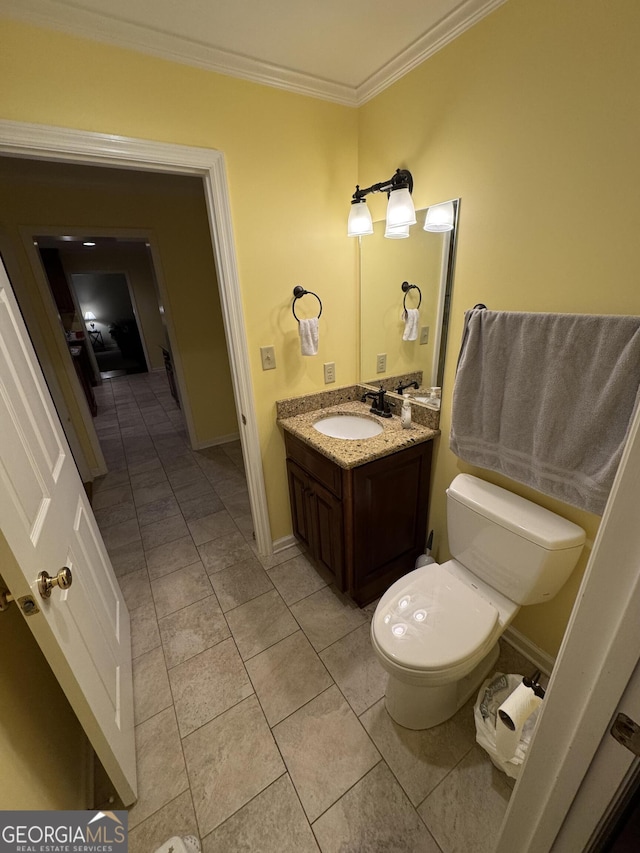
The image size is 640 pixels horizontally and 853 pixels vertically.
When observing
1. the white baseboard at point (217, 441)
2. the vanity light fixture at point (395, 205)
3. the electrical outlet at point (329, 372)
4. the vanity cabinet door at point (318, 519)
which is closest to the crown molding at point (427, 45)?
the vanity light fixture at point (395, 205)

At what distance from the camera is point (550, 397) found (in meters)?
1.10

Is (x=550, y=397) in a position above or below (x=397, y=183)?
below

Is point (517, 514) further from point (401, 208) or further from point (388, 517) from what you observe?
point (401, 208)

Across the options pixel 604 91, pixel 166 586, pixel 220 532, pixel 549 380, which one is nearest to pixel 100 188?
pixel 220 532

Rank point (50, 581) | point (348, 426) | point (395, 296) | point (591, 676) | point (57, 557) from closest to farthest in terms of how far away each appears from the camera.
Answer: point (591, 676)
point (50, 581)
point (57, 557)
point (395, 296)
point (348, 426)

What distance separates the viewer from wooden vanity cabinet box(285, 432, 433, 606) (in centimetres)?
149

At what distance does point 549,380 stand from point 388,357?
917mm

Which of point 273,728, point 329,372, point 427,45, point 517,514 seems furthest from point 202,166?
point 273,728

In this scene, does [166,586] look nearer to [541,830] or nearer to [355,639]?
[355,639]

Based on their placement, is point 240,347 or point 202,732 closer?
point 202,732

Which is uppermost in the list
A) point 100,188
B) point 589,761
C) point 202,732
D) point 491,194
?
point 100,188

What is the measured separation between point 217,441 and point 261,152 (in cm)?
282

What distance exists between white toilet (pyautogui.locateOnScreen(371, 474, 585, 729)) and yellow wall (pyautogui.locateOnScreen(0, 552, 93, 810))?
962 mm

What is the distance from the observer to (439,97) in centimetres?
129
